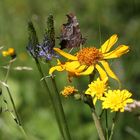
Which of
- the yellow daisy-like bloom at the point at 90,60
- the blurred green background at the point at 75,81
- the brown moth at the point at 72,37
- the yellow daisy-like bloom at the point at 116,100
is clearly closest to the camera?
the yellow daisy-like bloom at the point at 116,100

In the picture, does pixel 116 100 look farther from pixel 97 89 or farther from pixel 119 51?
pixel 119 51

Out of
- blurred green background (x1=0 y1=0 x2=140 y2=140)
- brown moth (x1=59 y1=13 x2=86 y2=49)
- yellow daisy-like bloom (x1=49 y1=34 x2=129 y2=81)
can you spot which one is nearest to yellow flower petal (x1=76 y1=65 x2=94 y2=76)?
yellow daisy-like bloom (x1=49 y1=34 x2=129 y2=81)

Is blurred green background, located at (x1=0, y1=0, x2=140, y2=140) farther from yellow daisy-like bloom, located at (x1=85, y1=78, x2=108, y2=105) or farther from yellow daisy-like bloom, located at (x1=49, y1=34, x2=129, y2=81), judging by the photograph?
yellow daisy-like bloom, located at (x1=85, y1=78, x2=108, y2=105)

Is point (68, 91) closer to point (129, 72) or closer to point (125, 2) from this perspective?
point (129, 72)

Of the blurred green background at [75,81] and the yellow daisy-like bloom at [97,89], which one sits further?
the blurred green background at [75,81]

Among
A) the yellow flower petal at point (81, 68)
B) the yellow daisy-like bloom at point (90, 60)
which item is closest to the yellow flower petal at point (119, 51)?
the yellow daisy-like bloom at point (90, 60)

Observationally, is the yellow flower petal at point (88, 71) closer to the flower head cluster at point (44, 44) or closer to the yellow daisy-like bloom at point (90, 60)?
the yellow daisy-like bloom at point (90, 60)
